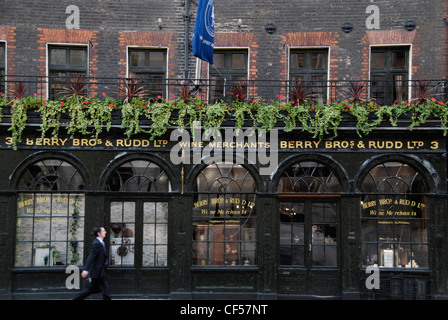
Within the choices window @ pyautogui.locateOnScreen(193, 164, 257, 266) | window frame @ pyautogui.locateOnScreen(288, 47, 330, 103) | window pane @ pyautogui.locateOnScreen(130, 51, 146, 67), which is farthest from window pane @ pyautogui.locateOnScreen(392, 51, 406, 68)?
window pane @ pyautogui.locateOnScreen(130, 51, 146, 67)

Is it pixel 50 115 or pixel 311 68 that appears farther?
pixel 311 68

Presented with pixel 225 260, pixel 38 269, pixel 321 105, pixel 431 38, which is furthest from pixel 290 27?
pixel 38 269

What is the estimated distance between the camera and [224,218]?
36.9 ft

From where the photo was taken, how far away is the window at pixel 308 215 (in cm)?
1124

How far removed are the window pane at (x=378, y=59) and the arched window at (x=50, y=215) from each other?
818 cm

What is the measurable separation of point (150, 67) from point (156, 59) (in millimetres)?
273

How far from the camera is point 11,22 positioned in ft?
38.3

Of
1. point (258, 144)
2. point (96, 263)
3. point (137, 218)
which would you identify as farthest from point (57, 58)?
point (96, 263)

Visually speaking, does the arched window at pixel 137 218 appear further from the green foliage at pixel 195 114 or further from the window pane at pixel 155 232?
the green foliage at pixel 195 114

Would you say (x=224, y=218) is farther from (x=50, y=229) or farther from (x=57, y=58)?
(x=57, y=58)

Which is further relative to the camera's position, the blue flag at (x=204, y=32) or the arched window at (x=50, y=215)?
the arched window at (x=50, y=215)

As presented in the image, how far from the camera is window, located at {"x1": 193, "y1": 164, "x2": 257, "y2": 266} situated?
441 inches

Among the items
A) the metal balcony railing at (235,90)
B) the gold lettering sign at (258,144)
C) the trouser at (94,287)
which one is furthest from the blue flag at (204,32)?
the trouser at (94,287)

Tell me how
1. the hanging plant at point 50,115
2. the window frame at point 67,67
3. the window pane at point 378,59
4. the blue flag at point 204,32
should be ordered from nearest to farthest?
the blue flag at point 204,32 < the hanging plant at point 50,115 < the window frame at point 67,67 < the window pane at point 378,59
